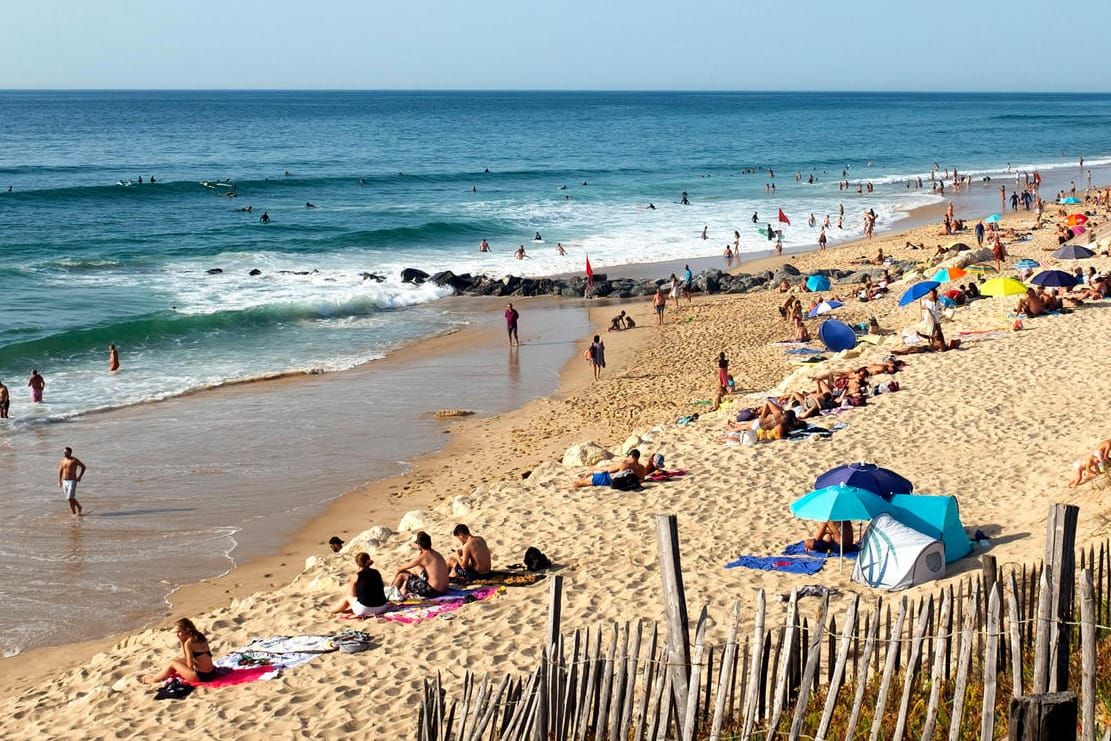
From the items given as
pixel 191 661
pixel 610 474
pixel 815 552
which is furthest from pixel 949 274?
pixel 191 661

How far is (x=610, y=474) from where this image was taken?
14109 millimetres

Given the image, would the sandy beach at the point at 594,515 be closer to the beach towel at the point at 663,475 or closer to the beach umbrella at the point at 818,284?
the beach towel at the point at 663,475

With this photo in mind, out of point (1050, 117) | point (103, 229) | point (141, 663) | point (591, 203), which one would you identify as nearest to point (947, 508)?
point (141, 663)

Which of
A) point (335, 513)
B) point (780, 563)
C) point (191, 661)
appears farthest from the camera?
point (335, 513)

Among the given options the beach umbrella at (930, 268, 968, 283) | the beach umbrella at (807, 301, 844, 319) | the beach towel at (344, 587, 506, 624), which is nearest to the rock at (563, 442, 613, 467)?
the beach towel at (344, 587, 506, 624)

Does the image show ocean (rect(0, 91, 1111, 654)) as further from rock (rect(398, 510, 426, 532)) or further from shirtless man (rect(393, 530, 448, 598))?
shirtless man (rect(393, 530, 448, 598))

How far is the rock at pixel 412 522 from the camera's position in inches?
547

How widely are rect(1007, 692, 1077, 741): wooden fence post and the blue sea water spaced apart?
798 inches

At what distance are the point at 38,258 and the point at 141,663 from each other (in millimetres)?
32254

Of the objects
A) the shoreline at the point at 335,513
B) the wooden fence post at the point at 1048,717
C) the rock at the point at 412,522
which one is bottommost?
the shoreline at the point at 335,513

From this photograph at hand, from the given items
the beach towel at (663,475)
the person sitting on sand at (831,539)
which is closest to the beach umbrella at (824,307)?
the beach towel at (663,475)

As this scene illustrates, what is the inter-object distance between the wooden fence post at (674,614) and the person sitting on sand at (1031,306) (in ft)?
56.8

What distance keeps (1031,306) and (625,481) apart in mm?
11178

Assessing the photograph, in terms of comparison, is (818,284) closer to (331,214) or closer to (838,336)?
(838,336)
